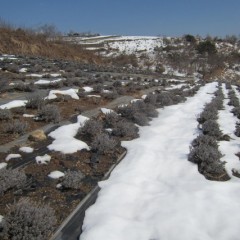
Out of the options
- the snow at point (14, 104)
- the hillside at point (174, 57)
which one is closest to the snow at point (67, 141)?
the snow at point (14, 104)

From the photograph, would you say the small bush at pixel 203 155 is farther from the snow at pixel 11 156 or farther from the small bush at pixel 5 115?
the small bush at pixel 5 115

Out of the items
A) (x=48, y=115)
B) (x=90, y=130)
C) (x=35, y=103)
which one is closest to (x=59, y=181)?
(x=90, y=130)

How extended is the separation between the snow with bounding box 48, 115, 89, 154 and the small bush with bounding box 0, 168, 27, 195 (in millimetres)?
1698

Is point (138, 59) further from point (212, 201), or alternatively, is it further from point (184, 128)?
point (212, 201)

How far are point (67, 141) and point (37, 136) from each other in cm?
66

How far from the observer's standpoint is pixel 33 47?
45312mm

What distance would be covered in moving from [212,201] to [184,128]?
547 centimetres

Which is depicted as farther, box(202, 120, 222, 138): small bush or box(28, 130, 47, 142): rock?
box(202, 120, 222, 138): small bush

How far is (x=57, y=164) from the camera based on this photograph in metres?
6.75

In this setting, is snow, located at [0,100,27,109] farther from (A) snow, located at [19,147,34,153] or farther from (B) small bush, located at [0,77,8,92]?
(A) snow, located at [19,147,34,153]

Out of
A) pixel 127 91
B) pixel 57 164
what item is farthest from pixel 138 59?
pixel 57 164

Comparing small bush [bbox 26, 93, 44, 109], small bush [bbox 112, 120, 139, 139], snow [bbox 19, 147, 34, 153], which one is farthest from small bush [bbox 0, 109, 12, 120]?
small bush [bbox 112, 120, 139, 139]

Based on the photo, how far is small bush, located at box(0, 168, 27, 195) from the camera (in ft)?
17.8

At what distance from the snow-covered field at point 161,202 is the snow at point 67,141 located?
106cm
